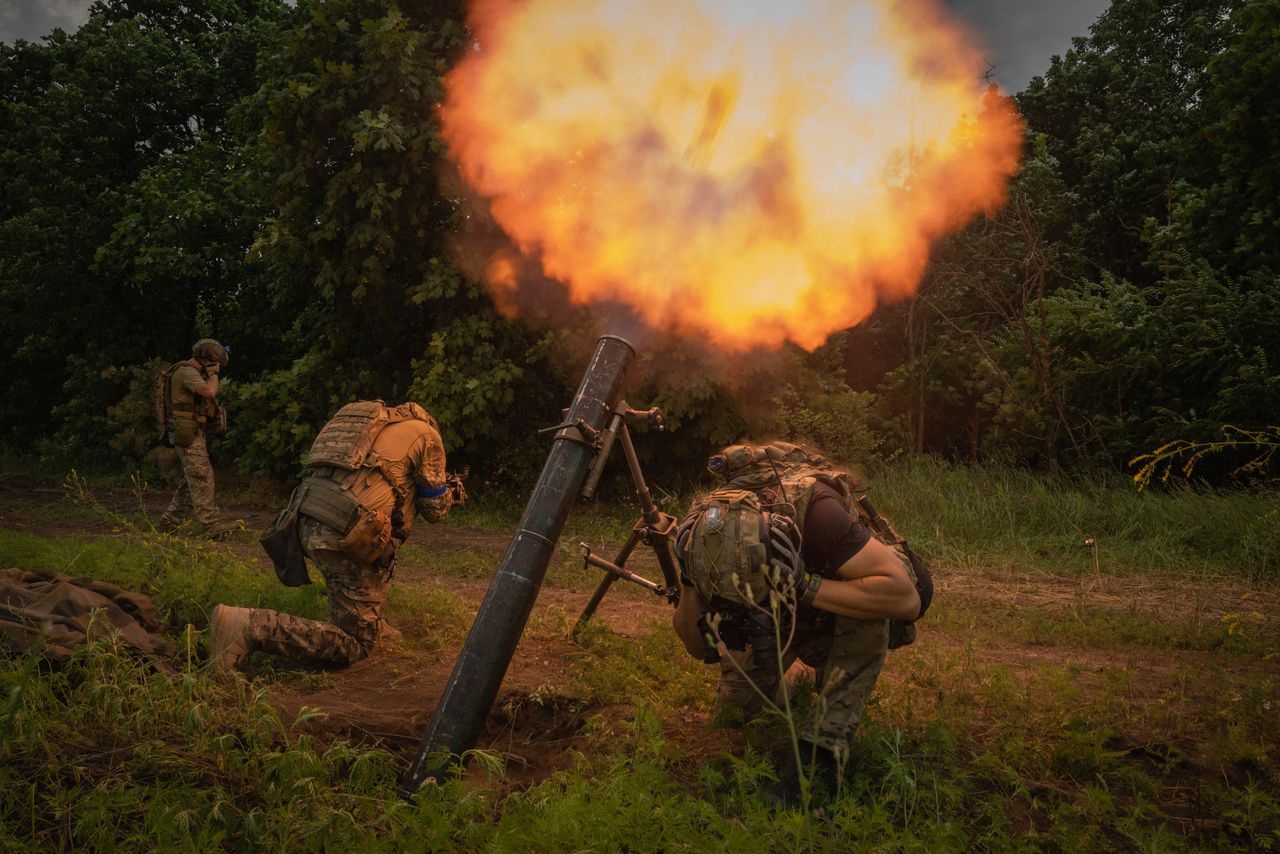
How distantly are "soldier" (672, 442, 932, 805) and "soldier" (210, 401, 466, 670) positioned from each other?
226 centimetres

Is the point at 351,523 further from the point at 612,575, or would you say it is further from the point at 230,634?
the point at 612,575

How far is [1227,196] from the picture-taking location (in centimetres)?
1141

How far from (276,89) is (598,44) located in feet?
31.8

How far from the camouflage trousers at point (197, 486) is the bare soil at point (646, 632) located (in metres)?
1.27

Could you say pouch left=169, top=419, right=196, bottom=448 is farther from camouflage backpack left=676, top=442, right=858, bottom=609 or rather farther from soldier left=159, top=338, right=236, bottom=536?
camouflage backpack left=676, top=442, right=858, bottom=609

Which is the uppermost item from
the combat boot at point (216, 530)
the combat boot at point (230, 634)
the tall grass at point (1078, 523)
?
the tall grass at point (1078, 523)

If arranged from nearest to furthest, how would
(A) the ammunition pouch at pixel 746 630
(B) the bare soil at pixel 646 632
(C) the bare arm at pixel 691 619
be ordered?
1. (A) the ammunition pouch at pixel 746 630
2. (C) the bare arm at pixel 691 619
3. (B) the bare soil at pixel 646 632

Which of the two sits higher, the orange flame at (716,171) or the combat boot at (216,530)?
the orange flame at (716,171)

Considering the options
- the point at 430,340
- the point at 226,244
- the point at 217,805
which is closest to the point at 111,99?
the point at 226,244

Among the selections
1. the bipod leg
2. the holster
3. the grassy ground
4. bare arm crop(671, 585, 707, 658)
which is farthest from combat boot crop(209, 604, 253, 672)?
bare arm crop(671, 585, 707, 658)

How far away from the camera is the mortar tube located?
3529mm

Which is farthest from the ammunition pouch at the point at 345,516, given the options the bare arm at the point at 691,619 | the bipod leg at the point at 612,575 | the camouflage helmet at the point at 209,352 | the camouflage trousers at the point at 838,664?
the camouflage helmet at the point at 209,352

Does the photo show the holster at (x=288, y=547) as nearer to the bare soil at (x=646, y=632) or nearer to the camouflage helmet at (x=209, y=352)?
the bare soil at (x=646, y=632)

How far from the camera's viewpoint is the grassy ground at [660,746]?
2916 millimetres
